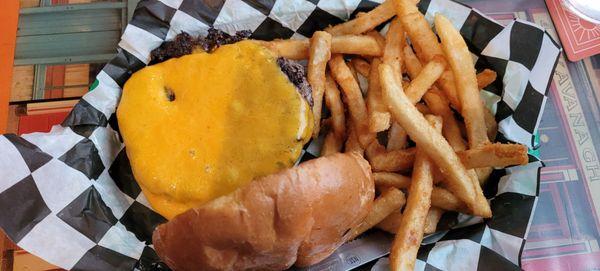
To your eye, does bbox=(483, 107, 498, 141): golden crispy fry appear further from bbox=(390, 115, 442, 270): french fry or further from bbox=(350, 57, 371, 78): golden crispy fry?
bbox=(350, 57, 371, 78): golden crispy fry

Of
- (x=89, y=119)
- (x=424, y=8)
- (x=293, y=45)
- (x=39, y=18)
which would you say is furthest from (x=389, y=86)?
(x=39, y=18)

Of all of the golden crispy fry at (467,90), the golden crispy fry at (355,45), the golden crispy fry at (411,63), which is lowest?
the golden crispy fry at (355,45)

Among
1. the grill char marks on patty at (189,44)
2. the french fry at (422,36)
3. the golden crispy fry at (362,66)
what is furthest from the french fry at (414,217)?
the grill char marks on patty at (189,44)

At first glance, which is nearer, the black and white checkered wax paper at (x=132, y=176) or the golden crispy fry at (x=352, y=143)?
the black and white checkered wax paper at (x=132, y=176)

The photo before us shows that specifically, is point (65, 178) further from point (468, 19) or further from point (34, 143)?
point (468, 19)

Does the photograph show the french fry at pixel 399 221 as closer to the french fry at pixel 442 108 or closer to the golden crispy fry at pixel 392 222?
the golden crispy fry at pixel 392 222

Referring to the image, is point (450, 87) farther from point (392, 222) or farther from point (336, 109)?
point (392, 222)

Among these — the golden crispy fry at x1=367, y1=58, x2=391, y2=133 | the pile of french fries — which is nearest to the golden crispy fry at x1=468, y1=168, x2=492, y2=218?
the pile of french fries

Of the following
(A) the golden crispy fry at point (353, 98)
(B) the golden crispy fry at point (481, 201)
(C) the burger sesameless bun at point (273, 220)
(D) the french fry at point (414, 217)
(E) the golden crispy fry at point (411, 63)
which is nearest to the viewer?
(C) the burger sesameless bun at point (273, 220)
